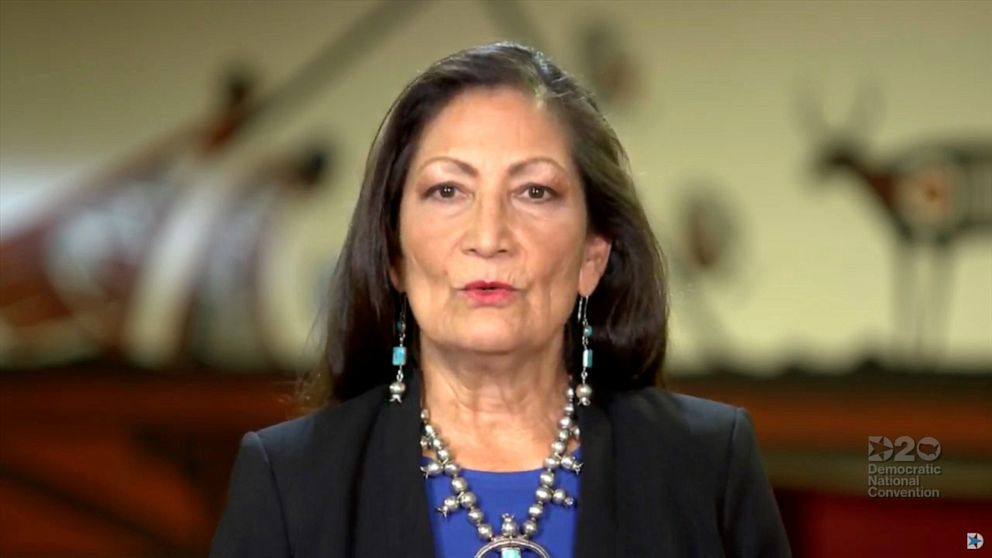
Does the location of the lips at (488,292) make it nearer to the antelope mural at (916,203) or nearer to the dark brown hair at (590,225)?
the dark brown hair at (590,225)

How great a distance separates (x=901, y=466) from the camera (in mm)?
2252

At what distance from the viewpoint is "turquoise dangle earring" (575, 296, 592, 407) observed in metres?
1.22

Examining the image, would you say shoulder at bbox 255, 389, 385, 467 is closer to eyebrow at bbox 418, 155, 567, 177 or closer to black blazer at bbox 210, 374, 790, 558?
black blazer at bbox 210, 374, 790, 558

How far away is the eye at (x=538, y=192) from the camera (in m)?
1.13

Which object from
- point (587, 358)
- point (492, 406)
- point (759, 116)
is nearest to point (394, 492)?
point (492, 406)

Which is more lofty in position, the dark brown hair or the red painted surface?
the dark brown hair

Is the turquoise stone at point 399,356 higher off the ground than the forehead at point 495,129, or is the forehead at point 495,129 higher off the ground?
the forehead at point 495,129

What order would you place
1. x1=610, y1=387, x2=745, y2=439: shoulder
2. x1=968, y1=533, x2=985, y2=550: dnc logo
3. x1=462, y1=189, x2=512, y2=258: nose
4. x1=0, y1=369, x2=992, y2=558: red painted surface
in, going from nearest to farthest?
x1=462, y1=189, x2=512, y2=258: nose → x1=610, y1=387, x2=745, y2=439: shoulder → x1=968, y1=533, x2=985, y2=550: dnc logo → x1=0, y1=369, x2=992, y2=558: red painted surface

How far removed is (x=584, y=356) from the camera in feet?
4.12

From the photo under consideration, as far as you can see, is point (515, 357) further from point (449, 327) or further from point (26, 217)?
point (26, 217)

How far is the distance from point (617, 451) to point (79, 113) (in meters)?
1.67

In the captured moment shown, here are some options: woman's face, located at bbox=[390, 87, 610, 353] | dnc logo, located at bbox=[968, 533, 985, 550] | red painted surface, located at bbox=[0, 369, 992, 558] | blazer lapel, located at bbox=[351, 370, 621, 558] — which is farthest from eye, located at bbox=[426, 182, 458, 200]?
dnc logo, located at bbox=[968, 533, 985, 550]

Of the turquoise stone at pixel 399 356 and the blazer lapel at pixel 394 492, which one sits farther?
the turquoise stone at pixel 399 356

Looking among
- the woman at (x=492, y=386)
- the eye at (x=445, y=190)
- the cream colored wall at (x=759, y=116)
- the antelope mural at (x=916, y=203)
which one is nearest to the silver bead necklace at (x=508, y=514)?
the woman at (x=492, y=386)
